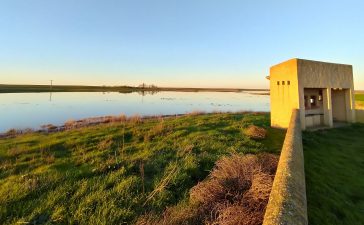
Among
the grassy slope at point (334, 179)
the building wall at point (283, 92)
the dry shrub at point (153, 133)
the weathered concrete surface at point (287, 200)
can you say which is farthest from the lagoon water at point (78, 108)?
the weathered concrete surface at point (287, 200)

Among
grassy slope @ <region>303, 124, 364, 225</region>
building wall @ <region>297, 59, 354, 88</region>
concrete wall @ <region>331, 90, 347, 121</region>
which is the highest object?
building wall @ <region>297, 59, 354, 88</region>

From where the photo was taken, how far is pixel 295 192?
12.6ft

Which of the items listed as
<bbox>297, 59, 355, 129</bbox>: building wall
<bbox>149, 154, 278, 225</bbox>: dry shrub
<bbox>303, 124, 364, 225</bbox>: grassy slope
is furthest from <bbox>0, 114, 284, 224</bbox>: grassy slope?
<bbox>297, 59, 355, 129</bbox>: building wall

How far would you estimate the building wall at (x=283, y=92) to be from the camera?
1298cm

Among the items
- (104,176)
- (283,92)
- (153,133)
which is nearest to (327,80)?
(283,92)

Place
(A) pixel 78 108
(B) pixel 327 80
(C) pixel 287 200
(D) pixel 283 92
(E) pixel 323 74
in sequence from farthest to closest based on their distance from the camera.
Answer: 1. (A) pixel 78 108
2. (B) pixel 327 80
3. (E) pixel 323 74
4. (D) pixel 283 92
5. (C) pixel 287 200

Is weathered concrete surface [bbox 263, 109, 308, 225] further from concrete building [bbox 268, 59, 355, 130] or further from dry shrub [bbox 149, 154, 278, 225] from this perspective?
concrete building [bbox 268, 59, 355, 130]

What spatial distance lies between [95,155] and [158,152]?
2.41 meters

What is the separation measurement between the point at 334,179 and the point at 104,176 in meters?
6.63

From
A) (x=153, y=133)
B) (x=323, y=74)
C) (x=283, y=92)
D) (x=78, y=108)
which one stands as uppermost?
(x=323, y=74)

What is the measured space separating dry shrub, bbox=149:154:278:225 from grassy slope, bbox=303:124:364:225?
113 cm

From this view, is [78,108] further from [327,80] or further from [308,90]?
[327,80]

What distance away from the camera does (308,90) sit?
15594 mm

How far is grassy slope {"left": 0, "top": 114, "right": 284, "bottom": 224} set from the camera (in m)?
5.14
